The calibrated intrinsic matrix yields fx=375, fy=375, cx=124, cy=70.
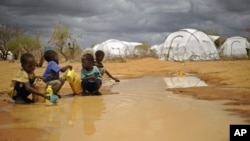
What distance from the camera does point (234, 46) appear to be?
33.3 meters

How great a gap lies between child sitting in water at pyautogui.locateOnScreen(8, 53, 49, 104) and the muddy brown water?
0.22m

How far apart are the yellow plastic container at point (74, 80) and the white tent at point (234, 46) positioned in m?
26.6

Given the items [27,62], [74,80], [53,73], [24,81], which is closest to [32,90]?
[24,81]

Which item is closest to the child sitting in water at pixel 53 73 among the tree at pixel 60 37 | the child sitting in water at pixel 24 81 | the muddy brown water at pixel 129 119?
the muddy brown water at pixel 129 119

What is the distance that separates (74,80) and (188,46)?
848 inches

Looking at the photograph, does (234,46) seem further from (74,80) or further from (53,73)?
(53,73)

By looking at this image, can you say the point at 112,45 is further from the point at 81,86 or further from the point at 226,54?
the point at 81,86

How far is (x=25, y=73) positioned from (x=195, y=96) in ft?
10.6

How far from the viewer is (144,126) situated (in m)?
4.41

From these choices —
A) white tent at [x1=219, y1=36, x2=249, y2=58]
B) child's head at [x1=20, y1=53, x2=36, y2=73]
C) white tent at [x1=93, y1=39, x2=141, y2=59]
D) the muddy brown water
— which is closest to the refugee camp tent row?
white tent at [x1=219, y1=36, x2=249, y2=58]

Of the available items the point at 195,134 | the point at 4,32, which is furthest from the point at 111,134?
the point at 4,32

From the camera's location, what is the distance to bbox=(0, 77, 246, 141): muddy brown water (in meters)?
4.00

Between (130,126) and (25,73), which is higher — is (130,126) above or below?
below

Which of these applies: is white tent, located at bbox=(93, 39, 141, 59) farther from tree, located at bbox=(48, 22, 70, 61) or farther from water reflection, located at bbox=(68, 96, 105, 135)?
water reflection, located at bbox=(68, 96, 105, 135)
